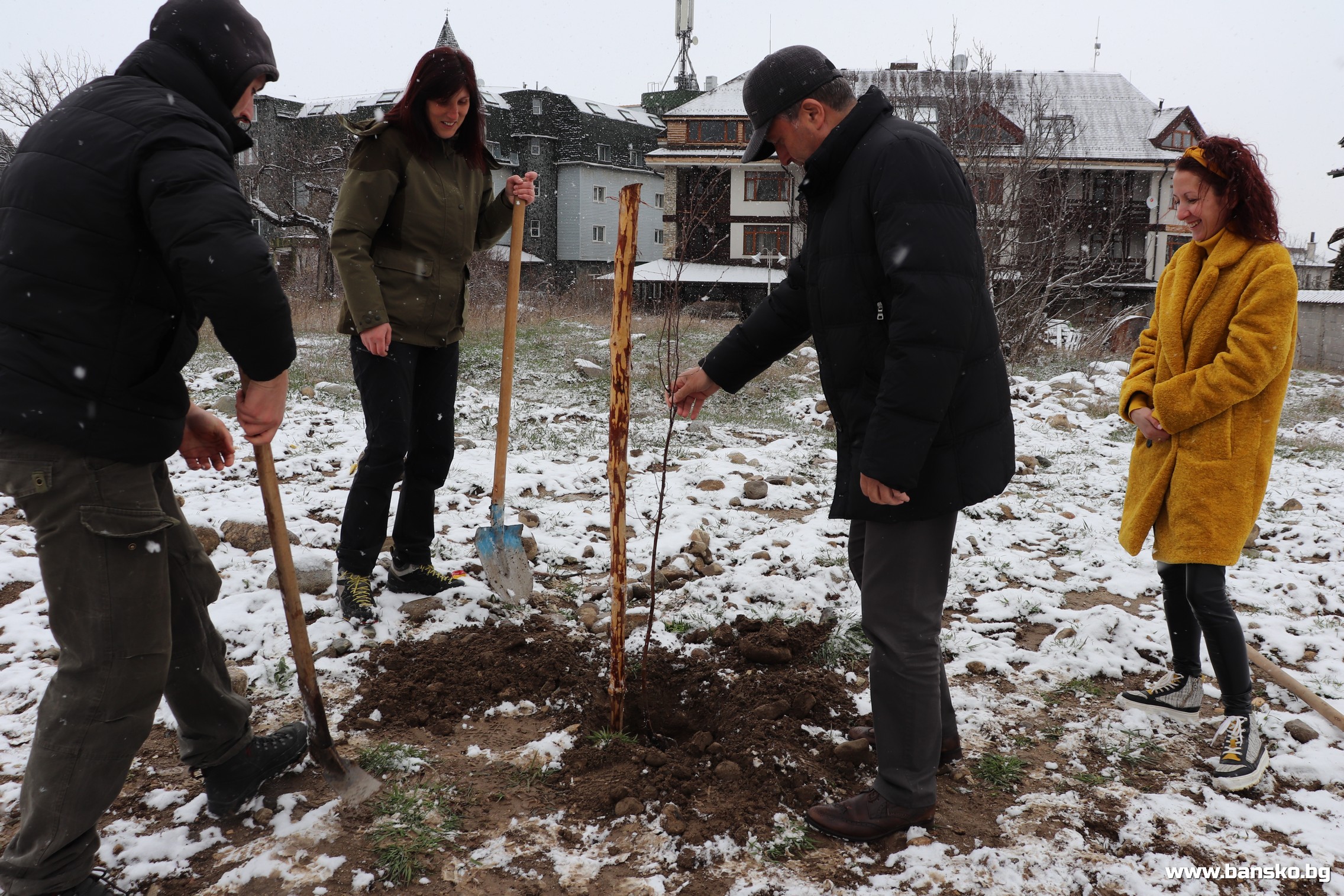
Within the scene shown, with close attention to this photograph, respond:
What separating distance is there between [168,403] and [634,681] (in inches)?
76.5

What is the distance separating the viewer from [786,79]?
2344 millimetres

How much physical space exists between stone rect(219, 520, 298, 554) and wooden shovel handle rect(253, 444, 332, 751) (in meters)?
2.14

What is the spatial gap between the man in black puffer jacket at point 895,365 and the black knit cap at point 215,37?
128 cm

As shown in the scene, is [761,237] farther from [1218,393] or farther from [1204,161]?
[1218,393]

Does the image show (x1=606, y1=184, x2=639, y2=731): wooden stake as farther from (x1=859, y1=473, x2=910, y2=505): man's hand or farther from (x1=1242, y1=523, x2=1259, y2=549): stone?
(x1=1242, y1=523, x2=1259, y2=549): stone

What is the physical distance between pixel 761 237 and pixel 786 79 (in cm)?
2641

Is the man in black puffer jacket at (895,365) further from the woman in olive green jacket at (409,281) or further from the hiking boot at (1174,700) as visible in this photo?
the woman in olive green jacket at (409,281)

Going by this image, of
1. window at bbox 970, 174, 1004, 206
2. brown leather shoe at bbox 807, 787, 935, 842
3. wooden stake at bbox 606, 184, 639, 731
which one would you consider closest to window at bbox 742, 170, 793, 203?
window at bbox 970, 174, 1004, 206

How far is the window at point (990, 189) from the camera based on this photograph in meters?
14.5

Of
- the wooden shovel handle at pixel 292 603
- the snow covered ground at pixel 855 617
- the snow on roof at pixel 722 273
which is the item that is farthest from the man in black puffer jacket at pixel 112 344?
the snow on roof at pixel 722 273

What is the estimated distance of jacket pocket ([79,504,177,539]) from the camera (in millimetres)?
1925

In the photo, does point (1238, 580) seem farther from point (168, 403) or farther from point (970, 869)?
point (168, 403)

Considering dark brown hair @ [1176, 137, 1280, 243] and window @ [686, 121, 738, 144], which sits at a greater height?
window @ [686, 121, 738, 144]

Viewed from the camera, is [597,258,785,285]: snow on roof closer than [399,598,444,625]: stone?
No
